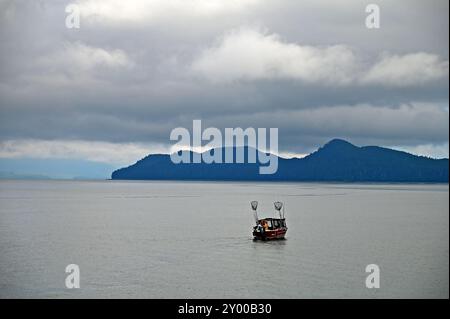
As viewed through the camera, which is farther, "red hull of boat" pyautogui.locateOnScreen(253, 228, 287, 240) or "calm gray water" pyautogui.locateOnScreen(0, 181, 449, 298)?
"red hull of boat" pyautogui.locateOnScreen(253, 228, 287, 240)

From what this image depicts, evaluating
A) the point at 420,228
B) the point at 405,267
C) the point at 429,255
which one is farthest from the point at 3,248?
the point at 420,228

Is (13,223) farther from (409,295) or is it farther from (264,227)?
(409,295)

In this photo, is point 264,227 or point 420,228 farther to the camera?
point 420,228

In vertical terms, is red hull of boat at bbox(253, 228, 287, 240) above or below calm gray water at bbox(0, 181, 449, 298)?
above

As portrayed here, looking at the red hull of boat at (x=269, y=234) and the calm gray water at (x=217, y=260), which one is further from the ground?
the red hull of boat at (x=269, y=234)

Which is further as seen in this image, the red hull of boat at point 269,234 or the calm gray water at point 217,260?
the red hull of boat at point 269,234

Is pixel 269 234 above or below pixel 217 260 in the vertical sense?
above

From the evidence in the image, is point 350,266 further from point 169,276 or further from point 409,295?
point 169,276

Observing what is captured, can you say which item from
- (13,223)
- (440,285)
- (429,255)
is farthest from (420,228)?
(13,223)

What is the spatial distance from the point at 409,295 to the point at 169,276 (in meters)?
20.8

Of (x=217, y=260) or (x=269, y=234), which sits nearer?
(x=217, y=260)

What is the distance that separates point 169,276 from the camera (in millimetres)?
47938
